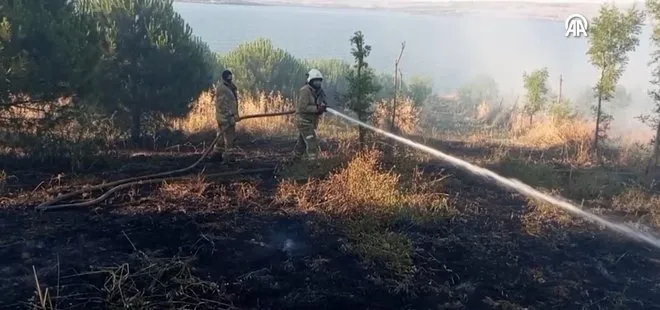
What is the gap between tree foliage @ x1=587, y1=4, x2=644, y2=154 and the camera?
37.3 ft

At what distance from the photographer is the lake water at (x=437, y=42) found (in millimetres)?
37188

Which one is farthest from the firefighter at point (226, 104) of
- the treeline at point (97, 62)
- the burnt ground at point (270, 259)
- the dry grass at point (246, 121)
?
the dry grass at point (246, 121)

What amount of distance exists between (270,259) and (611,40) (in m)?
8.43

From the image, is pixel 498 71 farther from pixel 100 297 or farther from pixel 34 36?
pixel 100 297

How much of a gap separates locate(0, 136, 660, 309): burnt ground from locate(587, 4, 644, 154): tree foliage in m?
4.90

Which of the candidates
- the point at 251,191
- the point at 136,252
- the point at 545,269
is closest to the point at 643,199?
the point at 545,269

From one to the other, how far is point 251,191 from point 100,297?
2.94m

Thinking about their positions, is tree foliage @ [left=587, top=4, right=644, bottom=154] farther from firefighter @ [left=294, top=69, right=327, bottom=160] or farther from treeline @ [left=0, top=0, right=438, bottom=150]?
firefighter @ [left=294, top=69, right=327, bottom=160]

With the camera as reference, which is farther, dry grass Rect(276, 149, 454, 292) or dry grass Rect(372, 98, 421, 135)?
dry grass Rect(372, 98, 421, 135)

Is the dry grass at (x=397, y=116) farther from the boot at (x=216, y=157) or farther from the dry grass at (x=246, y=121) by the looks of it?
the boot at (x=216, y=157)

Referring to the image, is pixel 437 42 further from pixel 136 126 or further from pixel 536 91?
pixel 136 126

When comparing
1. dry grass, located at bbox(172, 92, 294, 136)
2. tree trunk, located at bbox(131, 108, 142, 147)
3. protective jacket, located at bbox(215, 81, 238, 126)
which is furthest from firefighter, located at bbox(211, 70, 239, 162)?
dry grass, located at bbox(172, 92, 294, 136)

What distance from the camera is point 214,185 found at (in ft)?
27.0

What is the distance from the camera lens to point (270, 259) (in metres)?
6.25
